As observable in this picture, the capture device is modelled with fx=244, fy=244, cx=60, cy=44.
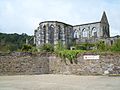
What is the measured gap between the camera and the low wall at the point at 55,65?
24.2 metres

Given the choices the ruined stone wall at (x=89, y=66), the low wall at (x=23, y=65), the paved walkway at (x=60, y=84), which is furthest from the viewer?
the low wall at (x=23, y=65)

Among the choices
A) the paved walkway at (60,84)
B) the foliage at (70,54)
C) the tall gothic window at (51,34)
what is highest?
the tall gothic window at (51,34)

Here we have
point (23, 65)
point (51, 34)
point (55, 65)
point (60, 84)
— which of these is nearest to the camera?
point (60, 84)

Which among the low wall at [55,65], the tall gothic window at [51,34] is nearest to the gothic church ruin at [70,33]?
the tall gothic window at [51,34]

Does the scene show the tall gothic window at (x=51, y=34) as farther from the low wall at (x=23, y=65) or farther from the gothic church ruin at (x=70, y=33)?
the low wall at (x=23, y=65)

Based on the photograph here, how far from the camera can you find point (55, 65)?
87.7 feet

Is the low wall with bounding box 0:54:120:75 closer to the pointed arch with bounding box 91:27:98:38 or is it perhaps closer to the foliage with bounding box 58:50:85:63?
the foliage with bounding box 58:50:85:63

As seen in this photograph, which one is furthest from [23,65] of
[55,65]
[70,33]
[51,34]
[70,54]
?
[70,33]

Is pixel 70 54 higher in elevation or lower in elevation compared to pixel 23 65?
higher

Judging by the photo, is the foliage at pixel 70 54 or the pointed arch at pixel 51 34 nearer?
the foliage at pixel 70 54

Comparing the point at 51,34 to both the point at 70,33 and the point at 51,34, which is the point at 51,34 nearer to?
the point at 51,34

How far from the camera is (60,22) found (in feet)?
174

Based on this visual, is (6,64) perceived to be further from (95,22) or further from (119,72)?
(95,22)

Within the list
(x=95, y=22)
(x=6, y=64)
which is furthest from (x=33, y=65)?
(x=95, y=22)
